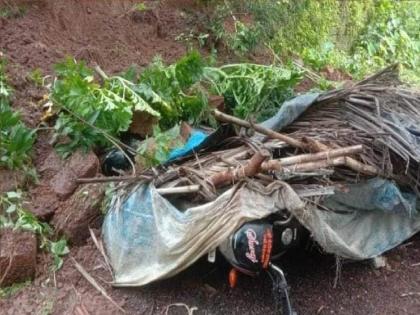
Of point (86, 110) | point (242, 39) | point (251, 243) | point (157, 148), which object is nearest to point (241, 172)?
point (251, 243)

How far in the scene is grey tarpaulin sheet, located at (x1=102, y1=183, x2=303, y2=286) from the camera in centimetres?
255

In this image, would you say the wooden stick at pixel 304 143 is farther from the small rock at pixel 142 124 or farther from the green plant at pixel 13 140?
the green plant at pixel 13 140

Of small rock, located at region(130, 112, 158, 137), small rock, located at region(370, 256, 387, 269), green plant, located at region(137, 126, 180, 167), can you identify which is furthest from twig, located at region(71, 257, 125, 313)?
small rock, located at region(370, 256, 387, 269)

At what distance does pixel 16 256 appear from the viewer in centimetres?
288

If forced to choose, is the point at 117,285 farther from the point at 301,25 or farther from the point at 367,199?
the point at 301,25

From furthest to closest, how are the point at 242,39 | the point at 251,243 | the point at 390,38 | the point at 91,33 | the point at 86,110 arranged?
the point at 390,38
the point at 242,39
the point at 91,33
the point at 86,110
the point at 251,243

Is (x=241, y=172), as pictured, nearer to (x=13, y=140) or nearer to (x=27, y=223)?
(x=27, y=223)

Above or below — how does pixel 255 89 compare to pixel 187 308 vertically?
above

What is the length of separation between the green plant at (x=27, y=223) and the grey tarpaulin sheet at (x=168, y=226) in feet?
0.93

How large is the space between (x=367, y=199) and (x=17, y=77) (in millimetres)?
2432

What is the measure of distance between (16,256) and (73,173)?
23.3 inches

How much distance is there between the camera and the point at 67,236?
311cm

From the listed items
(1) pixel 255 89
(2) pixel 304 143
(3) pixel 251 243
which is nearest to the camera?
(3) pixel 251 243

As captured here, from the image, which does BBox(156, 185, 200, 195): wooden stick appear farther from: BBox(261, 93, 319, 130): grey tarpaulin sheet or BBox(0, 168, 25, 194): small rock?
BBox(0, 168, 25, 194): small rock
